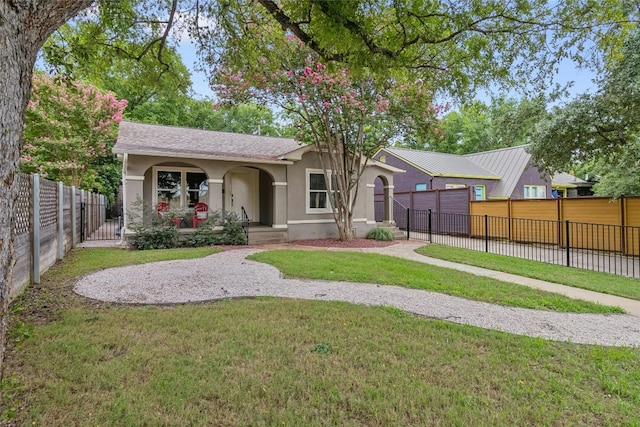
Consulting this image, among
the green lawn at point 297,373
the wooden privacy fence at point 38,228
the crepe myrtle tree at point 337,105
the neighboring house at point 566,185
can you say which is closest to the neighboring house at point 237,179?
the crepe myrtle tree at point 337,105

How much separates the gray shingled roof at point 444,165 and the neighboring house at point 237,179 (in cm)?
573

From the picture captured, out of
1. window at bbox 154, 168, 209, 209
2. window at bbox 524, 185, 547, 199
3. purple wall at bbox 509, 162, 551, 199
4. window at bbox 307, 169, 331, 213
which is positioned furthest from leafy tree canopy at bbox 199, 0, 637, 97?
window at bbox 524, 185, 547, 199

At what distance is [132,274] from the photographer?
659 cm

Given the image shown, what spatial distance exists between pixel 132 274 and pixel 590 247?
12583 mm

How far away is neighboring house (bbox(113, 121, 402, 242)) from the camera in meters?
10.4

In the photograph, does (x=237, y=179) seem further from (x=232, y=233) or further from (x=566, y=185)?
(x=566, y=185)

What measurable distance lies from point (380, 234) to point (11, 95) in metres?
12.0

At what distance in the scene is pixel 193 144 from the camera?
12.1 m

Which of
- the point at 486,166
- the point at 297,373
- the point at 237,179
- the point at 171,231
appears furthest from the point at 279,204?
the point at 486,166

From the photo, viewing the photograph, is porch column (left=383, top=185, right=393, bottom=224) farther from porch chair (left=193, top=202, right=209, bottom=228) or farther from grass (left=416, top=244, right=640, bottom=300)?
porch chair (left=193, top=202, right=209, bottom=228)

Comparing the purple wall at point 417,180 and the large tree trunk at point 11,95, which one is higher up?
the purple wall at point 417,180

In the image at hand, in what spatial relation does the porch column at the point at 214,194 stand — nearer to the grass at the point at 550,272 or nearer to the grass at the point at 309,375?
the grass at the point at 550,272

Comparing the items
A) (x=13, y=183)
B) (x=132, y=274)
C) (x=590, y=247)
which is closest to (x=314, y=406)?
(x=13, y=183)

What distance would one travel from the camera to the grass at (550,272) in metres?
6.39
